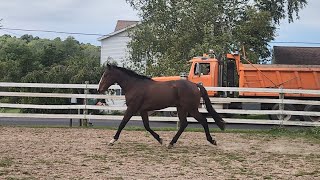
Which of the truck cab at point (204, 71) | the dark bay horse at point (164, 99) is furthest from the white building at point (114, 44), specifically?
the dark bay horse at point (164, 99)

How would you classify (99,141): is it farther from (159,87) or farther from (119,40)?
(119,40)

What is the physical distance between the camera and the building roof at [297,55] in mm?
31703

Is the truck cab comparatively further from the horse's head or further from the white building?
the white building

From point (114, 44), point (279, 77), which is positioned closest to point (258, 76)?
point (279, 77)

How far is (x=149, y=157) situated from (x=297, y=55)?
2645cm

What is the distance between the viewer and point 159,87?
1046 cm

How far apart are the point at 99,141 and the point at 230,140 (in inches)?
127

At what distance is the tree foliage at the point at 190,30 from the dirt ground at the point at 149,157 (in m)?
12.8

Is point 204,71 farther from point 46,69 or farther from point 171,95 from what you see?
point 46,69

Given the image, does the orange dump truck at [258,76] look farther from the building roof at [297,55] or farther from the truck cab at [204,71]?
the building roof at [297,55]

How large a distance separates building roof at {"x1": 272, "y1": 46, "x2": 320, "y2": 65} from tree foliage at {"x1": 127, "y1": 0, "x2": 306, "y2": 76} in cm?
425

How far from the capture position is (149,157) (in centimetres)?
879

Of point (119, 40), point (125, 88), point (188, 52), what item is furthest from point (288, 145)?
point (119, 40)

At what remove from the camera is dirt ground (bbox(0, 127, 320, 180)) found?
7.16 meters
